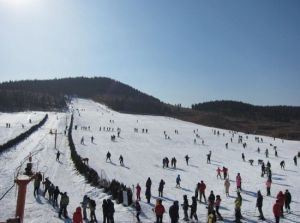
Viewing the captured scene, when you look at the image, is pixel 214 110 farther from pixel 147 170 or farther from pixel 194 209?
pixel 194 209

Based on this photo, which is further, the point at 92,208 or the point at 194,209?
the point at 194,209

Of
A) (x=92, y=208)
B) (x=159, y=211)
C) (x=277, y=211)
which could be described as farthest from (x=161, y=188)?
(x=277, y=211)

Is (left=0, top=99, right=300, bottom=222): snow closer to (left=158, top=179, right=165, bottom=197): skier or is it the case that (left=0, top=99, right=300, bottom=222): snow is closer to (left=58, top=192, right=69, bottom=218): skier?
(left=158, top=179, right=165, bottom=197): skier

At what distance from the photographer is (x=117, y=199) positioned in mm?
23953

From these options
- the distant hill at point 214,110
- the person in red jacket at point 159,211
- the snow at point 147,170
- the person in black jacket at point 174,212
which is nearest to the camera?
the person in black jacket at point 174,212

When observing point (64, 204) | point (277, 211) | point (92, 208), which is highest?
point (277, 211)

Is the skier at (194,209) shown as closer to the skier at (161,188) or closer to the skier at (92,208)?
the skier at (92,208)

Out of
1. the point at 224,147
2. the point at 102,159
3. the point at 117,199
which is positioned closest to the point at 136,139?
the point at 224,147

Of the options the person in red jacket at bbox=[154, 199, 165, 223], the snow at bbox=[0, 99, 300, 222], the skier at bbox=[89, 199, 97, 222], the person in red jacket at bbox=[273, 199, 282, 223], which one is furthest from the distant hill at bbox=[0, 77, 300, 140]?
the skier at bbox=[89, 199, 97, 222]

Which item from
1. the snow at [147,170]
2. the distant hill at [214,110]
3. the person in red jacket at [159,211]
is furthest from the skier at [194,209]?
the distant hill at [214,110]

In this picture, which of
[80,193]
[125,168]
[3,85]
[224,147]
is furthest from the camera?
[3,85]

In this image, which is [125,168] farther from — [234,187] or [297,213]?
[297,213]

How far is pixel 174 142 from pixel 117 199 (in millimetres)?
41194

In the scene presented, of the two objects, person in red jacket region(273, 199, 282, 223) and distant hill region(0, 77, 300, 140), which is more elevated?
distant hill region(0, 77, 300, 140)
